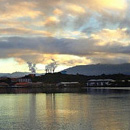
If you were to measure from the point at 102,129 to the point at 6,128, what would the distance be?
5353 mm

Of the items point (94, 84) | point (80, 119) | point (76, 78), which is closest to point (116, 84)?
point (94, 84)

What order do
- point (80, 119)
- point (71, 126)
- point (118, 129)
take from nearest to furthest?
point (118, 129)
point (71, 126)
point (80, 119)

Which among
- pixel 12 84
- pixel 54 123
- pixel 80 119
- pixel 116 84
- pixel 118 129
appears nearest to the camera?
pixel 118 129

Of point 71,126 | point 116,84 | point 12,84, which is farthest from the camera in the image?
point 12,84

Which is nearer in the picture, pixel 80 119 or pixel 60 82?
pixel 80 119

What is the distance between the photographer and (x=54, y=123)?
18.5 meters

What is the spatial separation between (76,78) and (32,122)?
107m

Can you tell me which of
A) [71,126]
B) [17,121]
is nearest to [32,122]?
[17,121]

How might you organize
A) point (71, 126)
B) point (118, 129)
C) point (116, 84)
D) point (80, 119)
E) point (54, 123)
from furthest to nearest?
point (116, 84) < point (80, 119) < point (54, 123) < point (71, 126) < point (118, 129)

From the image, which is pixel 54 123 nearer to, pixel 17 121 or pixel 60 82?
pixel 17 121

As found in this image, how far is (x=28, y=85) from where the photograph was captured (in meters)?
118

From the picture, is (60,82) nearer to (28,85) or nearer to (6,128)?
(28,85)

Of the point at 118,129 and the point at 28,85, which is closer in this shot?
the point at 118,129

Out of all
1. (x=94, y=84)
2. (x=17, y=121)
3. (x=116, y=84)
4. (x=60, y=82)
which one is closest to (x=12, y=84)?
(x=60, y=82)
